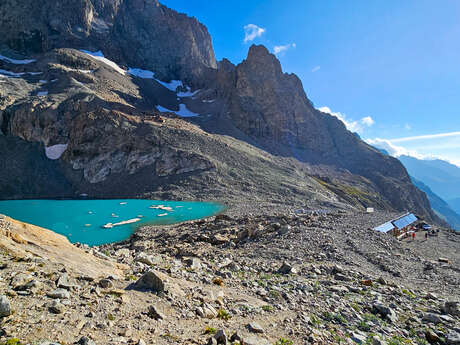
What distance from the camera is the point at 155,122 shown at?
7625cm

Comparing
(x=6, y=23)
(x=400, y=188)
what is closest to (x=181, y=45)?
(x=6, y=23)

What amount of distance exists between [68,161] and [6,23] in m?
102

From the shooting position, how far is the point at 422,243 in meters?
26.6

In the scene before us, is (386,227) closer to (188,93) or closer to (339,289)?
(339,289)

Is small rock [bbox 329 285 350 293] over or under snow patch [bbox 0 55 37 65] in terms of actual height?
under

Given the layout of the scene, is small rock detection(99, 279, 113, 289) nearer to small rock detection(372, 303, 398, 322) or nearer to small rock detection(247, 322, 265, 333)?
small rock detection(247, 322, 265, 333)

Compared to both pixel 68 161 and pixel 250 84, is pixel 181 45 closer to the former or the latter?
pixel 250 84

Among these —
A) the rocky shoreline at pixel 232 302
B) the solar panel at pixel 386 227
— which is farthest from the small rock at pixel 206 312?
the solar panel at pixel 386 227

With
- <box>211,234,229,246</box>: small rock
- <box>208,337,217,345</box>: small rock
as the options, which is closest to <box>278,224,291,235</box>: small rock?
<box>211,234,229,246</box>: small rock

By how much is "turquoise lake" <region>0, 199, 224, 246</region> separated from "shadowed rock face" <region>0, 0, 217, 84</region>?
117 metres

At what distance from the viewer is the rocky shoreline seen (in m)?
4.68

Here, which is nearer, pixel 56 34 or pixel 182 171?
pixel 182 171

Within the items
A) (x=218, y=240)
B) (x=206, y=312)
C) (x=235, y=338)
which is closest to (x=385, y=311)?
(x=235, y=338)

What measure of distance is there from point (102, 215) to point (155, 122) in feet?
146
